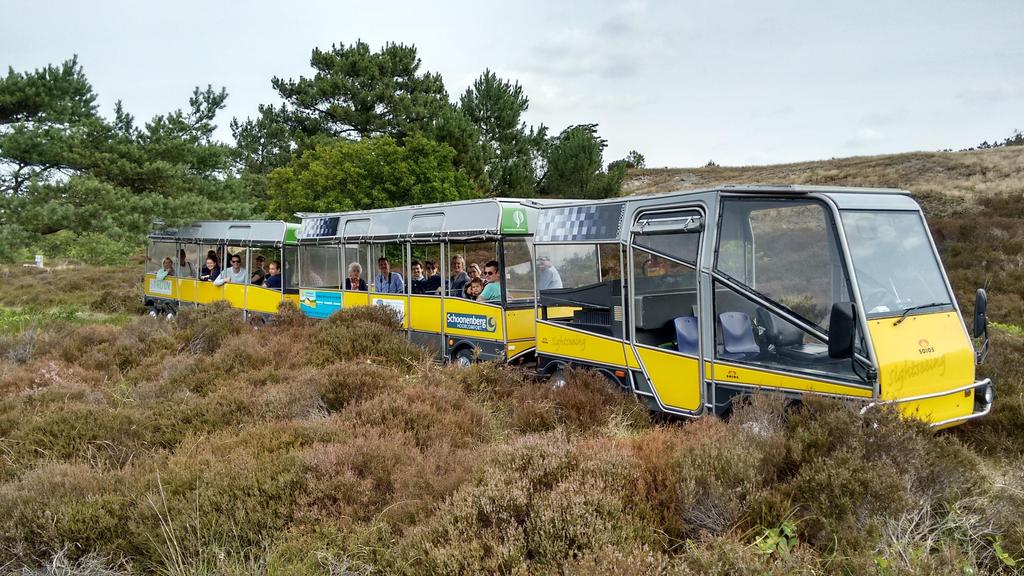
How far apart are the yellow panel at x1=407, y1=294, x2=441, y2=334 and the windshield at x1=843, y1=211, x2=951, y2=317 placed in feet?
23.6

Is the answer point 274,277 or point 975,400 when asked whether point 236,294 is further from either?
point 975,400

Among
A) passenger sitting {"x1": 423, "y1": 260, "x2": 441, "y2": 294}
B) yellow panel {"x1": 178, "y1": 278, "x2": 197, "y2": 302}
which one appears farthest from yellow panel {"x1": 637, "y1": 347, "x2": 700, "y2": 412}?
yellow panel {"x1": 178, "y1": 278, "x2": 197, "y2": 302}

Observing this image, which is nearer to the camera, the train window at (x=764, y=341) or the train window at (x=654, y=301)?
the train window at (x=764, y=341)

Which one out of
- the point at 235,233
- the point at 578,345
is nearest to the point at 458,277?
the point at 578,345

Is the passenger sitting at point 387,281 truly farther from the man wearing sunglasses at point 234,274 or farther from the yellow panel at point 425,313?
the man wearing sunglasses at point 234,274

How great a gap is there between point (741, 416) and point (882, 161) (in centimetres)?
4895

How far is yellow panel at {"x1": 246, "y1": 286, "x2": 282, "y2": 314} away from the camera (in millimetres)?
17125

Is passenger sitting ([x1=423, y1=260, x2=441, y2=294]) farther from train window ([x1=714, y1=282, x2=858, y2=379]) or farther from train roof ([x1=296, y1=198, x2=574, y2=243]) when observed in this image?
train window ([x1=714, y1=282, x2=858, y2=379])

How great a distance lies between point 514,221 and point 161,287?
15.2 m

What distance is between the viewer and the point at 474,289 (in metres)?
11.4

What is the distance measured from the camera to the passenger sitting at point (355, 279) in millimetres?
14156

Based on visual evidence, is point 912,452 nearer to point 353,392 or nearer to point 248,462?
point 248,462

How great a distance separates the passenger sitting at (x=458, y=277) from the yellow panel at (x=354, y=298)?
251cm

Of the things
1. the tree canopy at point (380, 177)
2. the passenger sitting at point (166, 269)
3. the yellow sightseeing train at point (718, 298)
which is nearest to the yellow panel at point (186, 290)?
the passenger sitting at point (166, 269)
